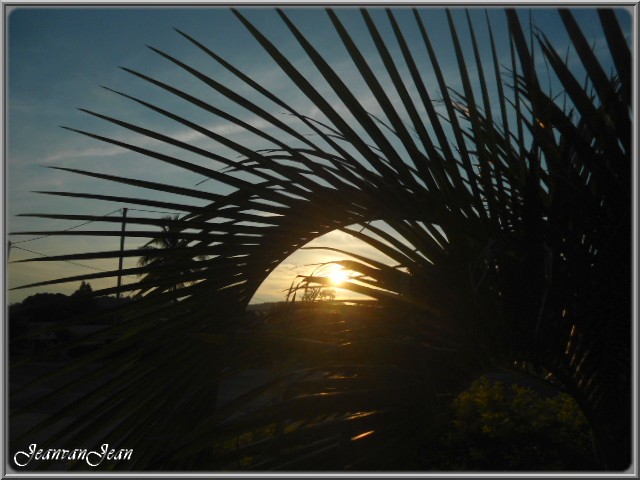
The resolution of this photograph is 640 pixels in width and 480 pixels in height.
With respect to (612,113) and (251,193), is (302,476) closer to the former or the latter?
(251,193)

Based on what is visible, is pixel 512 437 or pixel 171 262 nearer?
pixel 171 262

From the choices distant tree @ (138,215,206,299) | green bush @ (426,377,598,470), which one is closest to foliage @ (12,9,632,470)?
distant tree @ (138,215,206,299)

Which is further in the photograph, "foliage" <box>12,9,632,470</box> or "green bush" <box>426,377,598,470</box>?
"green bush" <box>426,377,598,470</box>

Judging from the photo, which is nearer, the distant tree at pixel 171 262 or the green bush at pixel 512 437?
the distant tree at pixel 171 262

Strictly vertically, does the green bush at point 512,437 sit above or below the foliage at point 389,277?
below

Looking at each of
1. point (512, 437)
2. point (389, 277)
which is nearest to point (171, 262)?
point (389, 277)

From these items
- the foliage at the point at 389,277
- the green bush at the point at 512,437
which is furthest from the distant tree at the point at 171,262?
the green bush at the point at 512,437

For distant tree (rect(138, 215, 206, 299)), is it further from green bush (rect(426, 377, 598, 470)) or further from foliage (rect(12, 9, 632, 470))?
green bush (rect(426, 377, 598, 470))

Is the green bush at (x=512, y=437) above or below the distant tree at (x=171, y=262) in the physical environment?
below

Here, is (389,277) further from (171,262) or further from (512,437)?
(512,437)

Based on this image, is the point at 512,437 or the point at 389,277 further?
the point at 512,437

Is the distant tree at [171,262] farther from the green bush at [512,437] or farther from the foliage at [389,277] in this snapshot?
the green bush at [512,437]

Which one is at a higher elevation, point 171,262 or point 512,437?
point 171,262

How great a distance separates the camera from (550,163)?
1.39 metres
